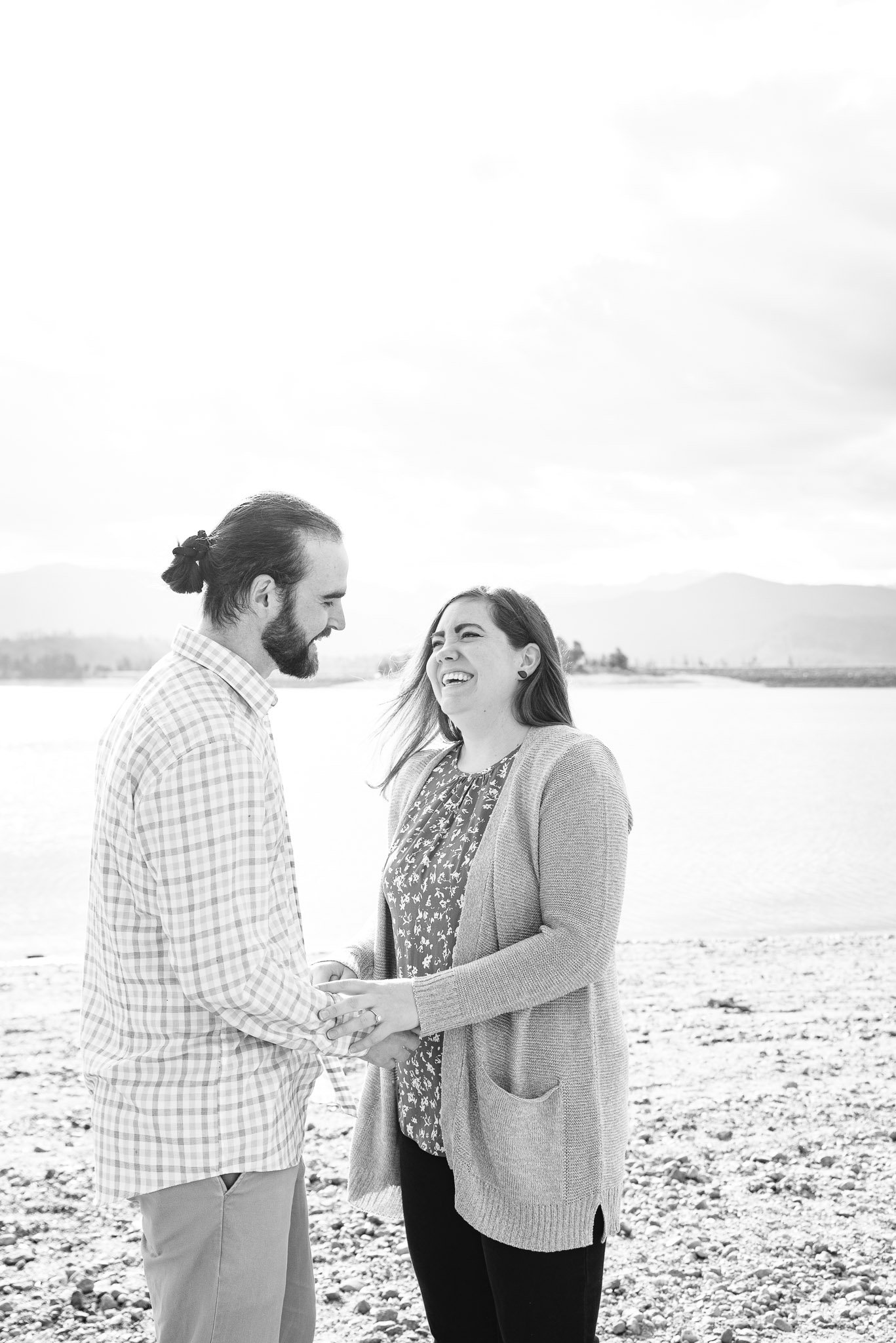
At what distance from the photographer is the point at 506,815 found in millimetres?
2383

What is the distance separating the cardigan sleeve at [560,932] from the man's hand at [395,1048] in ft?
0.36

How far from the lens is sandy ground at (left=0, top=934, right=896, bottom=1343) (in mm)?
3316

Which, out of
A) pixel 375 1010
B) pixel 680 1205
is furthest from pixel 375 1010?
pixel 680 1205

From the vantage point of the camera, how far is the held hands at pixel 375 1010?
87.4 inches

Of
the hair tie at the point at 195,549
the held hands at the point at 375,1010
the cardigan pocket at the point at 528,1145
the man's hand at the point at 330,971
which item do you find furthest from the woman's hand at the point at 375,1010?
the hair tie at the point at 195,549

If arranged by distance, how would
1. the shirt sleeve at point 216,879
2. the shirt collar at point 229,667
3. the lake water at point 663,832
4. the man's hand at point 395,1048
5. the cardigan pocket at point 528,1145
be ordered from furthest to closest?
the lake water at point 663,832 → the man's hand at point 395,1048 → the cardigan pocket at point 528,1145 → the shirt collar at point 229,667 → the shirt sleeve at point 216,879

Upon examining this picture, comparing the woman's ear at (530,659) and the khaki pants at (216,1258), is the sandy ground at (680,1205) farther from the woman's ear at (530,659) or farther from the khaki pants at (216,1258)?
the woman's ear at (530,659)

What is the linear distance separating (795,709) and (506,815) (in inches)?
3734

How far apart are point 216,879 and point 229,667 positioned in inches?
16.1

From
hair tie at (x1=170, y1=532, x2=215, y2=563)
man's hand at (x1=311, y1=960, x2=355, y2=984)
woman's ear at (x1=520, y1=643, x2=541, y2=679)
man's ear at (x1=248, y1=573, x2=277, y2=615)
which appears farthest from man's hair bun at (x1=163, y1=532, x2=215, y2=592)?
man's hand at (x1=311, y1=960, x2=355, y2=984)

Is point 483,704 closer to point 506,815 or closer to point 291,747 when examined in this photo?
point 506,815

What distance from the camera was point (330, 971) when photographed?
266 cm

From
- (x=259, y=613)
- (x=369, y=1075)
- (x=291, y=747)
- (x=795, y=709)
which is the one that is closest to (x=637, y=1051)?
(x=369, y=1075)

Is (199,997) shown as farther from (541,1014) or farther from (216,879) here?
(541,1014)
